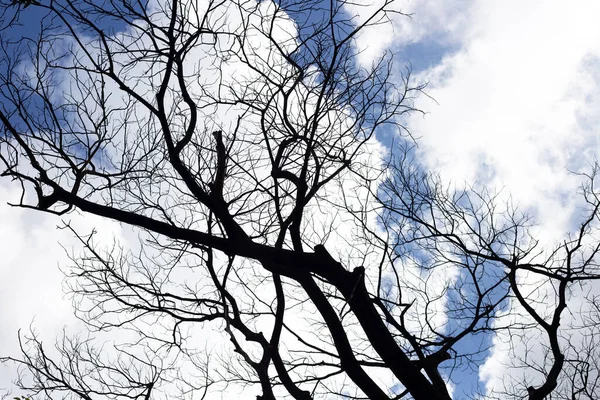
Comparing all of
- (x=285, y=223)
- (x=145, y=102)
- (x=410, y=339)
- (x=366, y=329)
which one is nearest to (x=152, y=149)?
(x=145, y=102)

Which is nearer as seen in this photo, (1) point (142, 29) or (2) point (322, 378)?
(1) point (142, 29)

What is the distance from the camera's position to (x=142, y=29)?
3.95 m

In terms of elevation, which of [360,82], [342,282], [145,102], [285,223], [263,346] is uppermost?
[360,82]

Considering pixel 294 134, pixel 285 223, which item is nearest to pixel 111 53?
pixel 294 134

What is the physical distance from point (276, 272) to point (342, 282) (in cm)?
60

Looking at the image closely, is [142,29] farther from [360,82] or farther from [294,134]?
[360,82]

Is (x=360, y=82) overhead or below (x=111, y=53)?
overhead

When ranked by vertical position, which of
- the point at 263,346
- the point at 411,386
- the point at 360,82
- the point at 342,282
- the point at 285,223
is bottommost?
the point at 411,386

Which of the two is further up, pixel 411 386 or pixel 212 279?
pixel 212 279

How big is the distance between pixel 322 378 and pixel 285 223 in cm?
165

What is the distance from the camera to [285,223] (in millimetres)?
4078

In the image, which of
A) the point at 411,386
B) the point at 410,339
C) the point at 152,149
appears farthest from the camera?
the point at 152,149

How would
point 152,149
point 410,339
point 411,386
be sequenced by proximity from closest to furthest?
point 411,386 < point 410,339 < point 152,149

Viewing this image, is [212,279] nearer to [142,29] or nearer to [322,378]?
[322,378]
